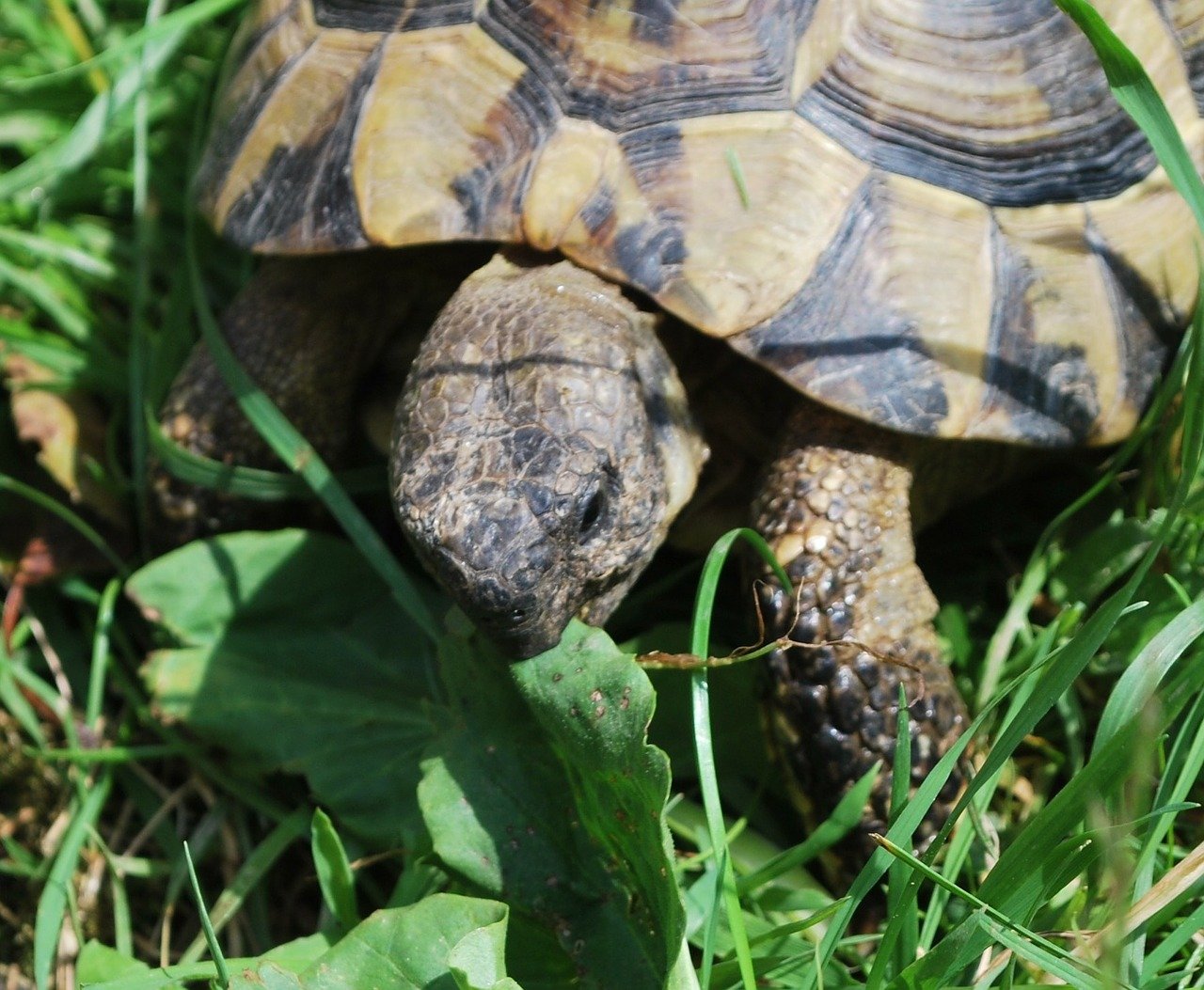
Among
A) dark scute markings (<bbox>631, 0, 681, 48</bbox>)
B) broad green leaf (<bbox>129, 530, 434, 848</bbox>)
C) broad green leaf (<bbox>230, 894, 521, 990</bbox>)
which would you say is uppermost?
dark scute markings (<bbox>631, 0, 681, 48</bbox>)

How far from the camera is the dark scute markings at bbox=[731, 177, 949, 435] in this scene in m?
2.02

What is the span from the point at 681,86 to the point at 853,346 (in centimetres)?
54

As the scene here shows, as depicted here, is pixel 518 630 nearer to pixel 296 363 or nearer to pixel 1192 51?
pixel 296 363

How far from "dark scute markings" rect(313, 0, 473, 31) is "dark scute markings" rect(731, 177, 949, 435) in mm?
835

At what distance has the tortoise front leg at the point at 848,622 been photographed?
204 centimetres

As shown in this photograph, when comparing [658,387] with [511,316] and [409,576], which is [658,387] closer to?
[511,316]

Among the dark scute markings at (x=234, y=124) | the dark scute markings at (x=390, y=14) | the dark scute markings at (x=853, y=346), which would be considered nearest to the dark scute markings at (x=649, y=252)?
the dark scute markings at (x=853, y=346)

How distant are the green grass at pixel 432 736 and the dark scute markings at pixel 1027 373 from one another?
0.41 ft

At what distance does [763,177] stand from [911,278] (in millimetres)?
296

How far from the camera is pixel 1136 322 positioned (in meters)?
2.25

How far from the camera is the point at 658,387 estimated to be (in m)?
2.10

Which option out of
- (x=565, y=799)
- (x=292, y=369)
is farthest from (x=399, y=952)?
(x=292, y=369)

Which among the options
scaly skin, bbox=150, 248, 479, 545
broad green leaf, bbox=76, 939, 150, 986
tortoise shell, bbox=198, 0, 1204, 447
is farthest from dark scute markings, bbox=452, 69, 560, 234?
broad green leaf, bbox=76, 939, 150, 986

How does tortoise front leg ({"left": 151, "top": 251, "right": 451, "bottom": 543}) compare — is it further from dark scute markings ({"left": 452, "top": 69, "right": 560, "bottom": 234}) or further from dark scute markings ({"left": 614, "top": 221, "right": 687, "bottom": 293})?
dark scute markings ({"left": 614, "top": 221, "right": 687, "bottom": 293})
